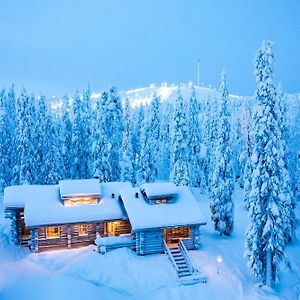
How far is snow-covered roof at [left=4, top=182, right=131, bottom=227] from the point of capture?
2716cm

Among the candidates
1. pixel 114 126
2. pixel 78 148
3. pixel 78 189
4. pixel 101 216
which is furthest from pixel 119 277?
pixel 78 148

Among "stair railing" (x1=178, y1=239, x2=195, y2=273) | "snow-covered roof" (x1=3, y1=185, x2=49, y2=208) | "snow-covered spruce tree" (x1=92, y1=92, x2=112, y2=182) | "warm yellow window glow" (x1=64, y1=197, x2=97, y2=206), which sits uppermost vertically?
"snow-covered spruce tree" (x1=92, y1=92, x2=112, y2=182)

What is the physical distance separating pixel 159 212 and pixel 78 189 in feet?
23.5

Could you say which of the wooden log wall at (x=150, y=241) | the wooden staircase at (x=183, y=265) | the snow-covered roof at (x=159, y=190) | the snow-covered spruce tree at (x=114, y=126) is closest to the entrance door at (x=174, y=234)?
the wooden staircase at (x=183, y=265)

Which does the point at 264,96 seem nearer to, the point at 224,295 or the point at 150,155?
the point at 224,295

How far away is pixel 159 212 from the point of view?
2844cm

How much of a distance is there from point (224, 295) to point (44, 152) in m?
34.7

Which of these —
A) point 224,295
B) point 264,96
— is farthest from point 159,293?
point 264,96

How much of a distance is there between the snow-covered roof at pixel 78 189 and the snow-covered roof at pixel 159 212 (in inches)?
96.4

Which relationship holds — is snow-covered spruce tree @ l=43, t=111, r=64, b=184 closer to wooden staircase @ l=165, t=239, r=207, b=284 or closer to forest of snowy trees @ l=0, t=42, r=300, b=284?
forest of snowy trees @ l=0, t=42, r=300, b=284

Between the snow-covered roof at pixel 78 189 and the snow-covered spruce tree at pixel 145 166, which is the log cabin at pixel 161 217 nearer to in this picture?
the snow-covered roof at pixel 78 189

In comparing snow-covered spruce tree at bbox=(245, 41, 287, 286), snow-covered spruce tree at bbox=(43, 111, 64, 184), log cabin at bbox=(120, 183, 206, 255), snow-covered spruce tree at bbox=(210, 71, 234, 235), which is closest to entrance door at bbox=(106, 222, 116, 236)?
log cabin at bbox=(120, 183, 206, 255)

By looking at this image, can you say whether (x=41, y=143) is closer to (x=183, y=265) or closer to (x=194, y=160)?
(x=194, y=160)

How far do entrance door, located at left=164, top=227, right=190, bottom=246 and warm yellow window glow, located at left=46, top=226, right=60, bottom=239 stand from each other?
8.89 m
